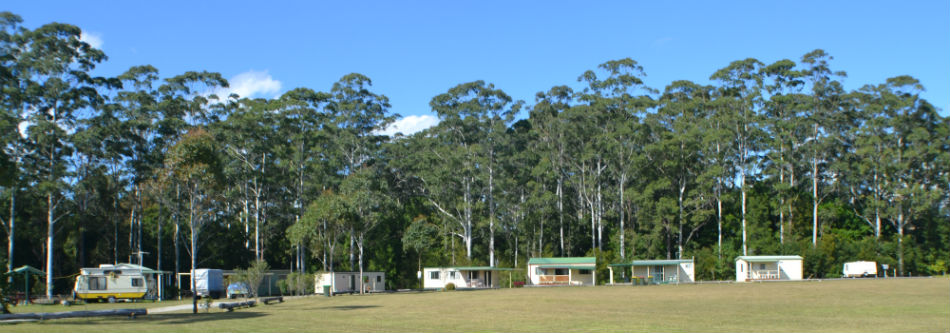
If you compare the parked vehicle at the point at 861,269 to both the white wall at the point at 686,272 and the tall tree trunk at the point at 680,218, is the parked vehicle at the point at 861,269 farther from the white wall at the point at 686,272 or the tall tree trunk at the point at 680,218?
the tall tree trunk at the point at 680,218

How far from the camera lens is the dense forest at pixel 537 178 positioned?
54156 mm

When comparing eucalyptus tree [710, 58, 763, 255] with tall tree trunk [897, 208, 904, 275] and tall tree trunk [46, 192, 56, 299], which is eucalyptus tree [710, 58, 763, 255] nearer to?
tall tree trunk [897, 208, 904, 275]

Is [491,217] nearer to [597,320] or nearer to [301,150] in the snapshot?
[301,150]

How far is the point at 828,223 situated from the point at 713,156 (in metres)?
11.6

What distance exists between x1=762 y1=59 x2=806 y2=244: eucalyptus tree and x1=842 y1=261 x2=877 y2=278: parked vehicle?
531 cm

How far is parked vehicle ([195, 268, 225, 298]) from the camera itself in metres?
44.6

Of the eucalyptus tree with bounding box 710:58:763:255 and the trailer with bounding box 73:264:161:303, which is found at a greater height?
the eucalyptus tree with bounding box 710:58:763:255

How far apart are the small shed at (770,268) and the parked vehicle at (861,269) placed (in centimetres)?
524

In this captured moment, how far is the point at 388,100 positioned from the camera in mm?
65438

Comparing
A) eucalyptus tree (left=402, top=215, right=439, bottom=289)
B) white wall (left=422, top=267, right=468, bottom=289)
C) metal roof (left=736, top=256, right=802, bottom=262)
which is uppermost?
eucalyptus tree (left=402, top=215, right=439, bottom=289)

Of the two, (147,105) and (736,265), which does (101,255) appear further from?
(736,265)

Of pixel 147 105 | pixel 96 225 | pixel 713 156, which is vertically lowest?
pixel 96 225

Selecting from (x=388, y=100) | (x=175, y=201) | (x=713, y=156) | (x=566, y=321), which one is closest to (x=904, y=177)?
(x=713, y=156)

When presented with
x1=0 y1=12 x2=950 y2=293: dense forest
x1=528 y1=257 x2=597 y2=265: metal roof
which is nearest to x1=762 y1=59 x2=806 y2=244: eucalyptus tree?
x1=0 y1=12 x2=950 y2=293: dense forest
